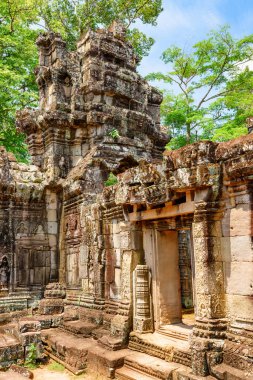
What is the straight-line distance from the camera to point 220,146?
214 inches

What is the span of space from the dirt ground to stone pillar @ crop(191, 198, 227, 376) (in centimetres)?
189

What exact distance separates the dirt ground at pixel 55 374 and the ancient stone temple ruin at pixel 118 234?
0.53 ft

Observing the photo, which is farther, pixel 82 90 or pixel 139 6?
pixel 139 6

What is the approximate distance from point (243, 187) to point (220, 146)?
752 mm

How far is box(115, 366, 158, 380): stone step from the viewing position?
5.56 metres

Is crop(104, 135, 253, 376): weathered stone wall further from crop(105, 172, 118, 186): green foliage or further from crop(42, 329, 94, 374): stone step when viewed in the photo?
crop(105, 172, 118, 186): green foliage

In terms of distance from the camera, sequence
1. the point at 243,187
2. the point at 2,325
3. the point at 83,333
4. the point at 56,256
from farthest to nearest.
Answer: the point at 56,256 < the point at 2,325 < the point at 83,333 < the point at 243,187

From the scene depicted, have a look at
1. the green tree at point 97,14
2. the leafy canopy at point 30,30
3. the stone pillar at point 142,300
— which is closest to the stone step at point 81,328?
the stone pillar at point 142,300

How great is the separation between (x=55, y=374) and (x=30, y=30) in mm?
17537

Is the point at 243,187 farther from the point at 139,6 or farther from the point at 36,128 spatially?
the point at 139,6

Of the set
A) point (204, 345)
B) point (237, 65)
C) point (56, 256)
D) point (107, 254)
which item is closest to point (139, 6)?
point (237, 65)

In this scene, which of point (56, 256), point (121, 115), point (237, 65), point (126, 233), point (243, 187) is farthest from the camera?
point (237, 65)

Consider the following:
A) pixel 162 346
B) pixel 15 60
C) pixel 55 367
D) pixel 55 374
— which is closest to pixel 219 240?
pixel 162 346

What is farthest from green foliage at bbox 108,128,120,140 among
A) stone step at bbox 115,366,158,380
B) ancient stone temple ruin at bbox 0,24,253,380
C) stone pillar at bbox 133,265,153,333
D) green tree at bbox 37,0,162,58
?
green tree at bbox 37,0,162,58
